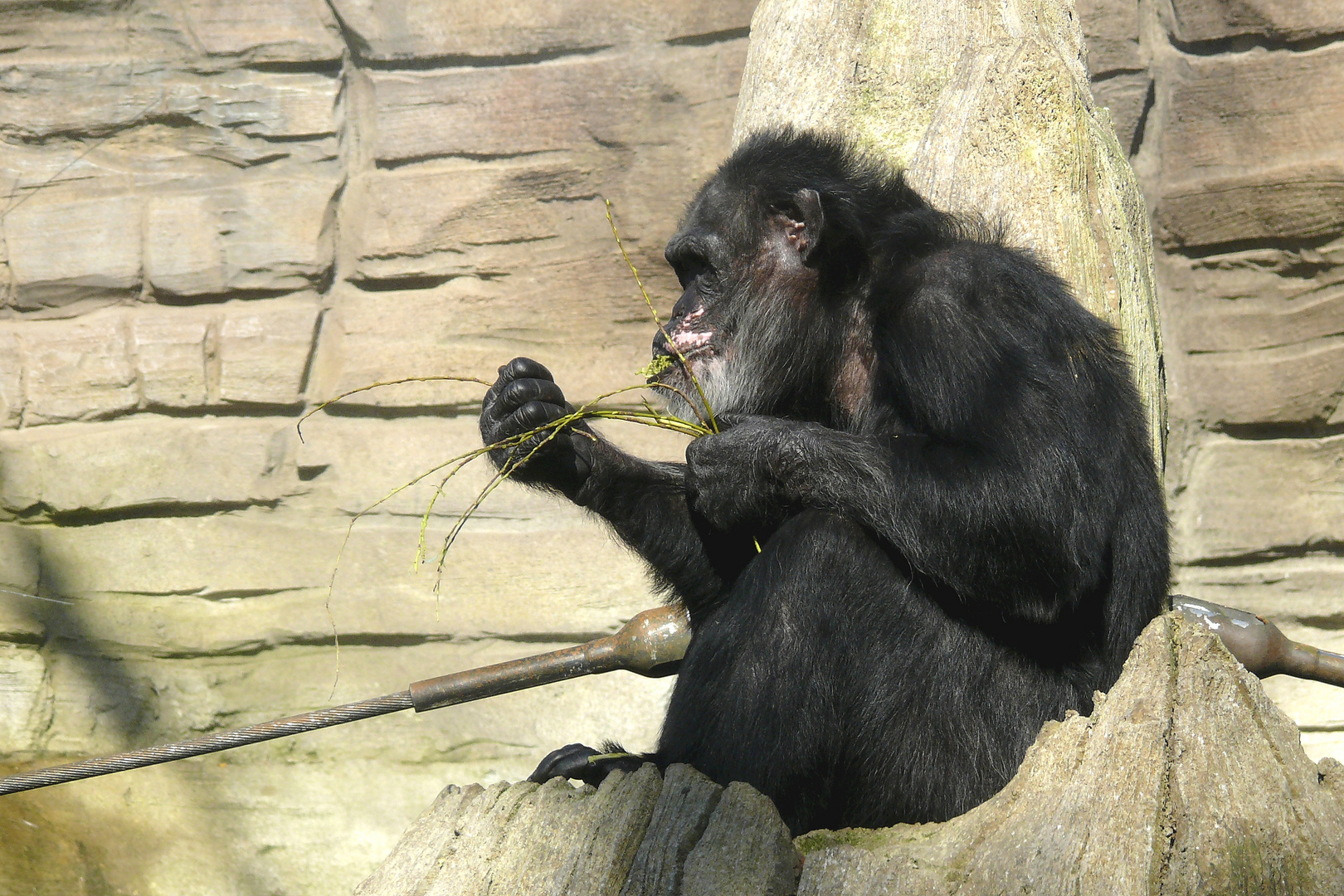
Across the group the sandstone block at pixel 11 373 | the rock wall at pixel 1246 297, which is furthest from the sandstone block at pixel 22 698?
the rock wall at pixel 1246 297

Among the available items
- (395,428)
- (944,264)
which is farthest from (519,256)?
(944,264)

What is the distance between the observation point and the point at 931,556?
2727 mm

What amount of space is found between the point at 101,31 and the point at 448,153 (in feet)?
6.77

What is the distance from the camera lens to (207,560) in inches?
241

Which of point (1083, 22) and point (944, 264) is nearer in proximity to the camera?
point (944, 264)

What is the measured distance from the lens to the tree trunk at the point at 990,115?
3.67m

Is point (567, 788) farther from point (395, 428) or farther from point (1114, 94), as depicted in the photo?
point (1114, 94)

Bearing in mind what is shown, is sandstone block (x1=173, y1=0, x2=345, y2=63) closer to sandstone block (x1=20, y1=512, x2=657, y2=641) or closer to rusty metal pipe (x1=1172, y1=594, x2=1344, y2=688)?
sandstone block (x1=20, y1=512, x2=657, y2=641)

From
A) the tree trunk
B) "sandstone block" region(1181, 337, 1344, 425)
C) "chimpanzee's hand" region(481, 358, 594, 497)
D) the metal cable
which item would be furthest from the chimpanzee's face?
"sandstone block" region(1181, 337, 1344, 425)

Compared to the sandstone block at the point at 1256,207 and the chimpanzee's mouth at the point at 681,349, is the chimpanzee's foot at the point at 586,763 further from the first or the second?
the sandstone block at the point at 1256,207

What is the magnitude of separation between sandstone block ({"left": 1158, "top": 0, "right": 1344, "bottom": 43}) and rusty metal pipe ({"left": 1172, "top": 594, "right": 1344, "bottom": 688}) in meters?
3.86

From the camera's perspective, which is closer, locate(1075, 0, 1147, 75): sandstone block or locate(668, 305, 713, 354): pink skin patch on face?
locate(668, 305, 713, 354): pink skin patch on face

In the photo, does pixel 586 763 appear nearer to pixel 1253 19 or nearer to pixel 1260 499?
pixel 1260 499

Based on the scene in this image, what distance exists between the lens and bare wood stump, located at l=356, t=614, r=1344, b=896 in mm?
1925
